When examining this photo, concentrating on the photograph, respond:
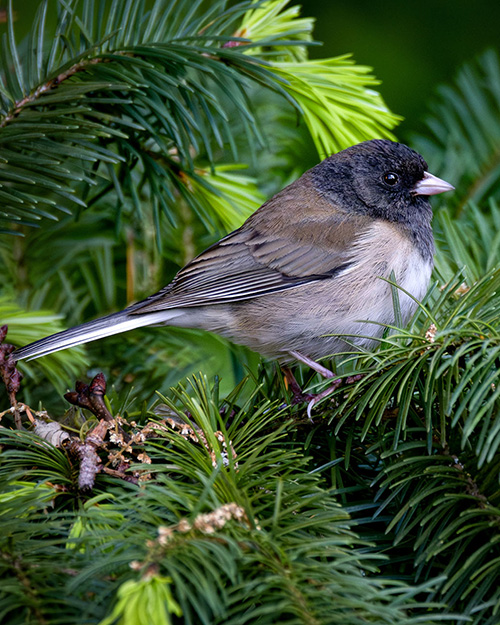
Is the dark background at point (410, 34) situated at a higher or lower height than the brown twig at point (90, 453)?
higher

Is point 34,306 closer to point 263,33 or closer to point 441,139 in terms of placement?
point 263,33

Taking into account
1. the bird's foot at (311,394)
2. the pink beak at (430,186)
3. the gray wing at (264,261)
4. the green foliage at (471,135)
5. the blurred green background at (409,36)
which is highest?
the blurred green background at (409,36)

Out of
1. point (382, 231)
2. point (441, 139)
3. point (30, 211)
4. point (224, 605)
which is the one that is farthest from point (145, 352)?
point (441, 139)

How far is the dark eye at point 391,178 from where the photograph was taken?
1.97 m

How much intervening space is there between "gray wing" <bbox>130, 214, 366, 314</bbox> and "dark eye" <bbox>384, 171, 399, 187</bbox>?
162 millimetres

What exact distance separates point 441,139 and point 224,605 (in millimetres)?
1917

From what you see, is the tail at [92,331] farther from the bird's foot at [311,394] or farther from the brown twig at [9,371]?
the bird's foot at [311,394]

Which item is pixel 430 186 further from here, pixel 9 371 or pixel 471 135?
pixel 9 371

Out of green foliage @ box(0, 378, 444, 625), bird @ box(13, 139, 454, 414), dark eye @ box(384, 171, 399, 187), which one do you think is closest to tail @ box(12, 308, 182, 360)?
bird @ box(13, 139, 454, 414)

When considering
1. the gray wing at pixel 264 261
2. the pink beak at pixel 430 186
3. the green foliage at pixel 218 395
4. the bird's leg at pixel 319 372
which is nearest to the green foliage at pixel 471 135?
the green foliage at pixel 218 395

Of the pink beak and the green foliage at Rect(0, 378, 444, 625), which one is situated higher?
the pink beak

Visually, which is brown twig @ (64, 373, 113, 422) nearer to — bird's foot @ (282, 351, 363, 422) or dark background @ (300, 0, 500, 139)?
bird's foot @ (282, 351, 363, 422)

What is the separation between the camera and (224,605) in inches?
24.6

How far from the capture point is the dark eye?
77.6 inches
